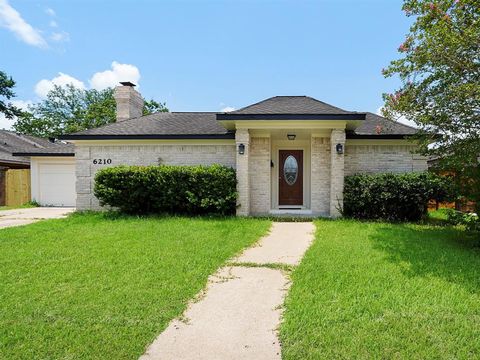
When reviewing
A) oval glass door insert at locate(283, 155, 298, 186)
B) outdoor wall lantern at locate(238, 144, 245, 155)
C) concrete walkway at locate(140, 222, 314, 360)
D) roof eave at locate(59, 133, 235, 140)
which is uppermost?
roof eave at locate(59, 133, 235, 140)

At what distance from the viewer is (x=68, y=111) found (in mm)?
39188

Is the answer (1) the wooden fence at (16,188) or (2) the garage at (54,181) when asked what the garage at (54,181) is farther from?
(1) the wooden fence at (16,188)

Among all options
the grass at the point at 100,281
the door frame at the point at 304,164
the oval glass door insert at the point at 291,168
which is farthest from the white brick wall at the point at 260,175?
the grass at the point at 100,281

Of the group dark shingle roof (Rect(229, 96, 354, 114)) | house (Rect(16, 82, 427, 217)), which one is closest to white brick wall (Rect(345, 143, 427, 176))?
house (Rect(16, 82, 427, 217))

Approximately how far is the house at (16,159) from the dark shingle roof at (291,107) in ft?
30.5

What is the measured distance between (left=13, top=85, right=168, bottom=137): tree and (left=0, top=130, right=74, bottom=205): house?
10.9 m

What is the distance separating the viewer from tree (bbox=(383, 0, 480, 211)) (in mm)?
5445

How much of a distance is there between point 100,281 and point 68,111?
4168 cm

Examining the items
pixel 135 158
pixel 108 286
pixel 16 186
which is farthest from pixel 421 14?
pixel 16 186

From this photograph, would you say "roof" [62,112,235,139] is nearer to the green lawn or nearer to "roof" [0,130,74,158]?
"roof" [0,130,74,158]

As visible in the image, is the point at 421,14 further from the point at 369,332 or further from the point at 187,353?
the point at 187,353

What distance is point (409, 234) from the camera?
Answer: 7059 mm

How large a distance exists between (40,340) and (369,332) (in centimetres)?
295

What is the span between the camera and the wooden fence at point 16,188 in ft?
48.8
